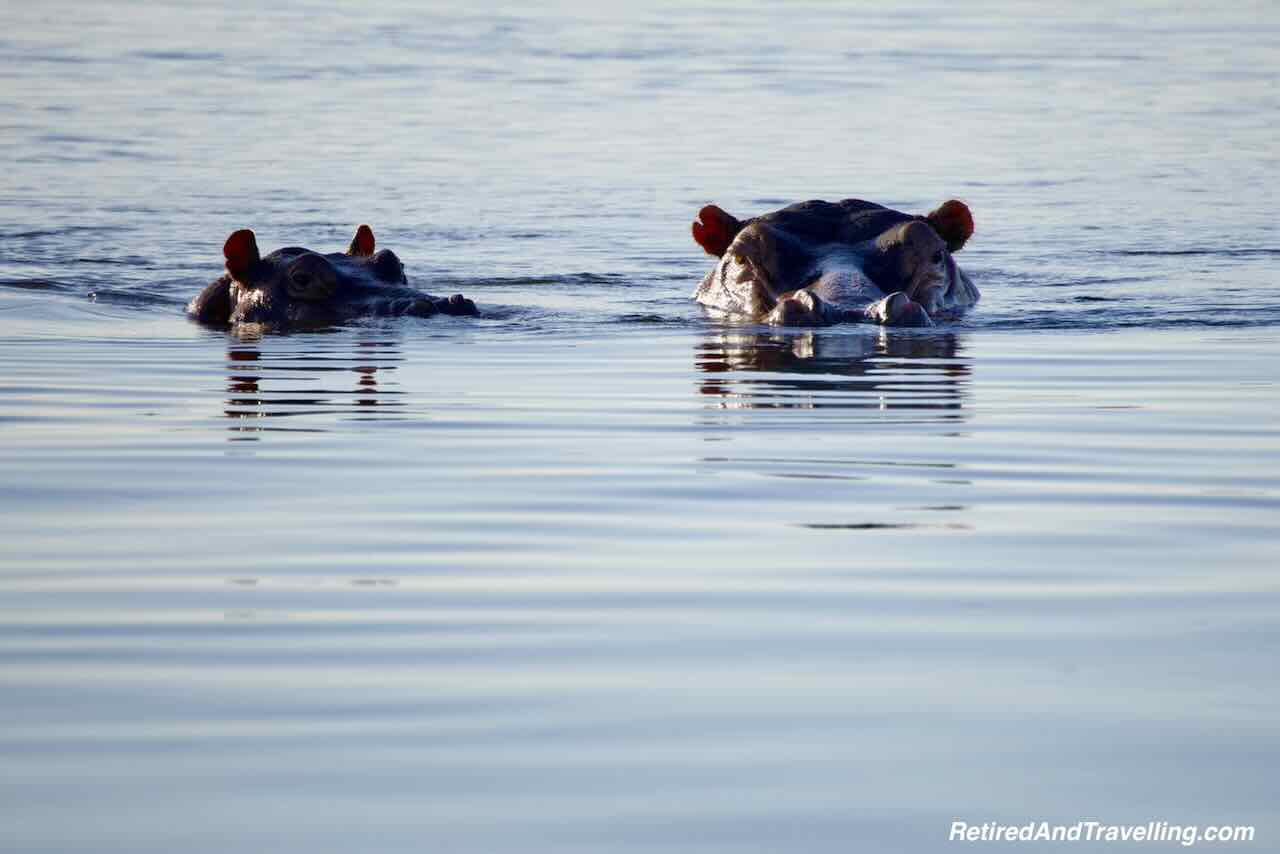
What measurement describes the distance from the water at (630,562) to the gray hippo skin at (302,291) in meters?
0.47

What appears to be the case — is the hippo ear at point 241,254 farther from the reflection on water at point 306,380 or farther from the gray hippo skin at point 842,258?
the gray hippo skin at point 842,258

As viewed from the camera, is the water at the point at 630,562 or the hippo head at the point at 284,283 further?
the hippo head at the point at 284,283

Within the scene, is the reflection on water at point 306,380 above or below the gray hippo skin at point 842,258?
below

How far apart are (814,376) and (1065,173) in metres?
17.5

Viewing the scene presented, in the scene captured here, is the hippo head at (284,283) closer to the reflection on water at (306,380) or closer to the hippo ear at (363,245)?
the hippo ear at (363,245)

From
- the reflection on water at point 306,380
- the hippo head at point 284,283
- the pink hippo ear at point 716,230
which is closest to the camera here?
the reflection on water at point 306,380

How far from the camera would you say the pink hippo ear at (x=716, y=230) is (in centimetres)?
1565

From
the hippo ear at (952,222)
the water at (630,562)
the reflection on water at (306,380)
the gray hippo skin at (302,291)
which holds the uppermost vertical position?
the hippo ear at (952,222)

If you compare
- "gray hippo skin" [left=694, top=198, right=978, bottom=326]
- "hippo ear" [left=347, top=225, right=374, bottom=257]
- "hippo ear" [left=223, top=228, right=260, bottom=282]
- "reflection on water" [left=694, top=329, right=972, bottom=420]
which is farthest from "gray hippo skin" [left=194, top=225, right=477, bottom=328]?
"reflection on water" [left=694, top=329, right=972, bottom=420]

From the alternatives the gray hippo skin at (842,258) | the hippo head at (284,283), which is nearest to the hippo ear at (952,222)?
the gray hippo skin at (842,258)

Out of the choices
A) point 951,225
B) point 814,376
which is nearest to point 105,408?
point 814,376

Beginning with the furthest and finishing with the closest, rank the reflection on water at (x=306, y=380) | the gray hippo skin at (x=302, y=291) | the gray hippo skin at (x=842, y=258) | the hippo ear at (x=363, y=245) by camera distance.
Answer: the hippo ear at (x=363, y=245) → the gray hippo skin at (x=302, y=291) → the gray hippo skin at (x=842, y=258) → the reflection on water at (x=306, y=380)

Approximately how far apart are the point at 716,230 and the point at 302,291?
9.21 feet

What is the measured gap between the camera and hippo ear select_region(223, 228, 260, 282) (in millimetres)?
14977
